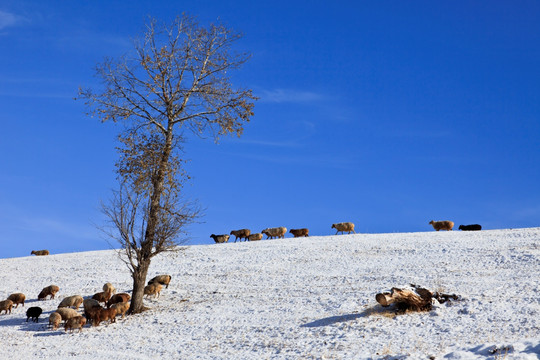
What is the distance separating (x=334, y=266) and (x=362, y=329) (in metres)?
15.0

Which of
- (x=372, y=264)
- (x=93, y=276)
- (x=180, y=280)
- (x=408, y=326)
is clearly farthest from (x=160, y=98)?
(x=408, y=326)

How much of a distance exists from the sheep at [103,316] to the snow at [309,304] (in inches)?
12.4

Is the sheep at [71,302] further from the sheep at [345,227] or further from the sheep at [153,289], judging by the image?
the sheep at [345,227]

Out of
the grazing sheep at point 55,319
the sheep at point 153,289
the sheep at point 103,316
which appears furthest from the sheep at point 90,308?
the sheep at point 153,289

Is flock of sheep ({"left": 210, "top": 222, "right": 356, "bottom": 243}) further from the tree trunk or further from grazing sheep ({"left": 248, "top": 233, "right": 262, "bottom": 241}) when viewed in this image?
the tree trunk

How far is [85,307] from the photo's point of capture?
25.0 m

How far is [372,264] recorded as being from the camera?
33.7 meters

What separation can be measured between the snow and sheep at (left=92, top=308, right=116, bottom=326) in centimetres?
32

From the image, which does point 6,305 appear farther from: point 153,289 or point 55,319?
point 153,289

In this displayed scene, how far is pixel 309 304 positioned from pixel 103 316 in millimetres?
9175

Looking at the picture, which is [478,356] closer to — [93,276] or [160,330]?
[160,330]

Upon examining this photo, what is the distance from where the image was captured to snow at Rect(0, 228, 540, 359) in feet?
57.6

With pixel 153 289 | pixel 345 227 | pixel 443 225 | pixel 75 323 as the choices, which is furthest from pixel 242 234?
pixel 75 323

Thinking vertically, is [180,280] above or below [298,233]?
below
